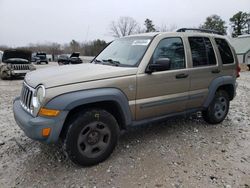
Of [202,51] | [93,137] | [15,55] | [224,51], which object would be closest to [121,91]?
[93,137]

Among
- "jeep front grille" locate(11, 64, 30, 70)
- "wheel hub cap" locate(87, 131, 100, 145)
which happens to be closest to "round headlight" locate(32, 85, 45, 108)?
"wheel hub cap" locate(87, 131, 100, 145)

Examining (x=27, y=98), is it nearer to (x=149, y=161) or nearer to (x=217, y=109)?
(x=149, y=161)

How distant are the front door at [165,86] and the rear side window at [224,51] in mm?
1127

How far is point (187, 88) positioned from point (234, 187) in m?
1.84

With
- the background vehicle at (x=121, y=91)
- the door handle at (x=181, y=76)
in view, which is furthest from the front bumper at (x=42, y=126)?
the door handle at (x=181, y=76)

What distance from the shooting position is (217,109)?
5066 mm

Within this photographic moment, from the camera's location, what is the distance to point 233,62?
5.15m

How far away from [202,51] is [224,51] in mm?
736

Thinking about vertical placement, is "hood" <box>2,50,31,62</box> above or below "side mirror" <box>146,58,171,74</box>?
above

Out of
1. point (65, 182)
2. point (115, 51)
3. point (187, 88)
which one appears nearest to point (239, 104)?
point (187, 88)

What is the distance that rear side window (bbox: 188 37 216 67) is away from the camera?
4437mm

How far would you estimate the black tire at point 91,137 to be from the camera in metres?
3.16

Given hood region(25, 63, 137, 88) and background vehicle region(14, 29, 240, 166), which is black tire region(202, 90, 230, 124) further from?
hood region(25, 63, 137, 88)

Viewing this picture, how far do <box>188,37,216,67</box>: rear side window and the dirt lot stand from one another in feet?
4.37
